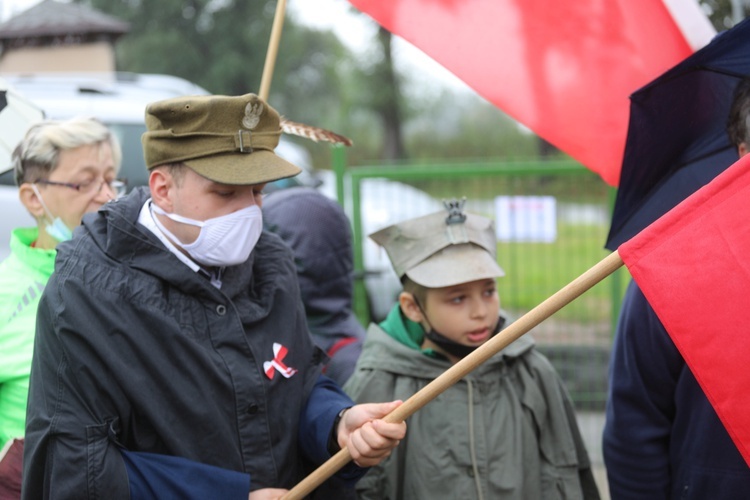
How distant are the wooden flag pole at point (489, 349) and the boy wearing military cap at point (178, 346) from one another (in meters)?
0.06

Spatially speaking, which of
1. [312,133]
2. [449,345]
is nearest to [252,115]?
[312,133]

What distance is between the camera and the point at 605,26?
326 centimetres

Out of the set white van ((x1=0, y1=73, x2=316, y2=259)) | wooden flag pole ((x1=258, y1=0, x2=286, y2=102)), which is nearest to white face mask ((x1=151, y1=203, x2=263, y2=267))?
wooden flag pole ((x1=258, y1=0, x2=286, y2=102))

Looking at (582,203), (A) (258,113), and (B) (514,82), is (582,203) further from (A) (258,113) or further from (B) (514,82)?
(A) (258,113)

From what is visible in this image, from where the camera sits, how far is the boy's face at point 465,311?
10.4 ft

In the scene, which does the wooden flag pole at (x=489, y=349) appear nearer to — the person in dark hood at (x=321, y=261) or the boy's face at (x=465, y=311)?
the boy's face at (x=465, y=311)

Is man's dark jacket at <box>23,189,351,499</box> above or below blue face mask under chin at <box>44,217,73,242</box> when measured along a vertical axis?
below

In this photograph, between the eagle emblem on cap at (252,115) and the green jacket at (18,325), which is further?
the green jacket at (18,325)

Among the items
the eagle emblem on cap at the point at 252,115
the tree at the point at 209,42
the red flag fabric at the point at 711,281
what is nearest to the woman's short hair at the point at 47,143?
the eagle emblem on cap at the point at 252,115

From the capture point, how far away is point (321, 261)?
13.4ft

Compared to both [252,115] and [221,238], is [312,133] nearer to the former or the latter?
[252,115]

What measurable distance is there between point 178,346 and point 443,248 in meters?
1.09

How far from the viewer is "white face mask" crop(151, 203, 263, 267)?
97.3 inches

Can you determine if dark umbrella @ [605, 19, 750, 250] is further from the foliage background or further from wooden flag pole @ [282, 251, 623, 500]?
the foliage background
